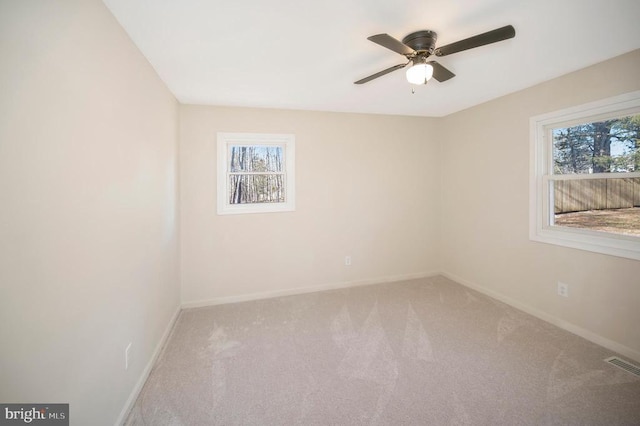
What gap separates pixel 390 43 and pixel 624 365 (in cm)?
293

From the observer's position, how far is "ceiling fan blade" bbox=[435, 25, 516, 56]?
1.44m

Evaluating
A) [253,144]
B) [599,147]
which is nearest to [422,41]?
[599,147]

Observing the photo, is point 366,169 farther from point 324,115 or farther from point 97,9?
point 97,9

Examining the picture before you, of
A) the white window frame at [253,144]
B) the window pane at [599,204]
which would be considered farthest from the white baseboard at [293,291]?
the window pane at [599,204]

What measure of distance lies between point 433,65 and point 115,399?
115 inches

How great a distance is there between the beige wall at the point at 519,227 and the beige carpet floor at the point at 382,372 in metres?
0.27

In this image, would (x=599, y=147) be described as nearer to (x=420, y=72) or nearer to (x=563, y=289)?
(x=563, y=289)

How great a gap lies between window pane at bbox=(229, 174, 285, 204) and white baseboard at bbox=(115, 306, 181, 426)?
1.55 meters

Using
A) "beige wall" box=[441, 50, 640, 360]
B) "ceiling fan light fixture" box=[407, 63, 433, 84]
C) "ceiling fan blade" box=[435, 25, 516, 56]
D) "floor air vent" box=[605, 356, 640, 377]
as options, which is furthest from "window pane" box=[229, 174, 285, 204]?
"floor air vent" box=[605, 356, 640, 377]

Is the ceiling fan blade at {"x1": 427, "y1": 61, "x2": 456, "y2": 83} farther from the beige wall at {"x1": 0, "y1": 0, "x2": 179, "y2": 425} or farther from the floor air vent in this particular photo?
the floor air vent

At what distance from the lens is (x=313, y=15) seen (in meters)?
1.59

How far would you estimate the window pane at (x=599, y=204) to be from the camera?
2.28 metres

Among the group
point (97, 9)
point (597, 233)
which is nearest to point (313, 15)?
point (97, 9)

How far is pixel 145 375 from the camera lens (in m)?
1.97
